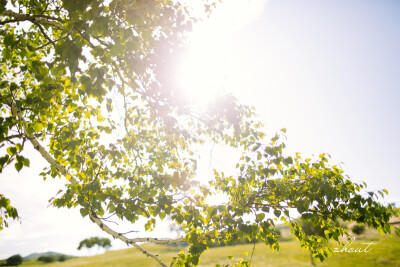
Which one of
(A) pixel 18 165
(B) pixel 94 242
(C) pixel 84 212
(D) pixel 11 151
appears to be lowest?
(B) pixel 94 242

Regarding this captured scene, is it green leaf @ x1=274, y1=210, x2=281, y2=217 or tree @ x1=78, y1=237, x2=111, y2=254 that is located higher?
green leaf @ x1=274, y1=210, x2=281, y2=217

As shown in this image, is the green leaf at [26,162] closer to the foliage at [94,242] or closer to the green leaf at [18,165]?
the green leaf at [18,165]

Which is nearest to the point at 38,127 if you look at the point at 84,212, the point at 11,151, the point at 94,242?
the point at 11,151

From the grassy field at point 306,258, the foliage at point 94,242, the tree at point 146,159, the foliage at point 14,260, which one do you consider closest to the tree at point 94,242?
the foliage at point 94,242

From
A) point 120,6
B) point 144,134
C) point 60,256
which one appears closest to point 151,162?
point 144,134

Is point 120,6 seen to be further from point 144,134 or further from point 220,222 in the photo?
point 220,222

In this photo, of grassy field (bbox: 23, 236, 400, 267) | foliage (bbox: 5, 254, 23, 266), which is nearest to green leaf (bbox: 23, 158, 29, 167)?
grassy field (bbox: 23, 236, 400, 267)

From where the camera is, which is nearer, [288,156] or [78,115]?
[288,156]

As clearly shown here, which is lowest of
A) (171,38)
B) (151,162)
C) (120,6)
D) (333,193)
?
(333,193)

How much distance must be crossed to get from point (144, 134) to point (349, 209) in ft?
17.4

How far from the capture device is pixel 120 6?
3.37 metres

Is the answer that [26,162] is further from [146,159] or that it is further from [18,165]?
[146,159]

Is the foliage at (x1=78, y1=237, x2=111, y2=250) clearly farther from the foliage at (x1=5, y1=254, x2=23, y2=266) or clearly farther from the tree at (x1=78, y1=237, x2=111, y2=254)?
the foliage at (x1=5, y1=254, x2=23, y2=266)

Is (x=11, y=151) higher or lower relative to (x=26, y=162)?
higher
